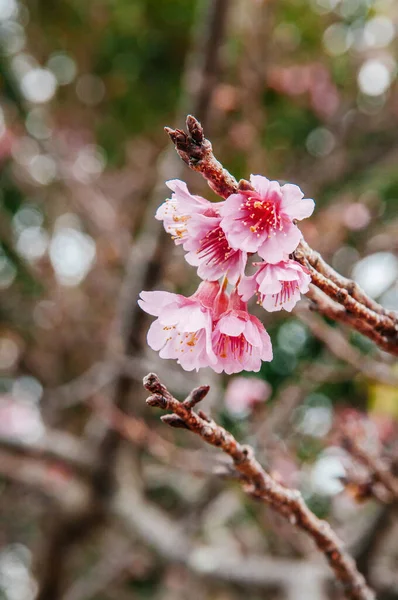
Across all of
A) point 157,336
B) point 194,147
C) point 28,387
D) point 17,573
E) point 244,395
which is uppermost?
point 28,387

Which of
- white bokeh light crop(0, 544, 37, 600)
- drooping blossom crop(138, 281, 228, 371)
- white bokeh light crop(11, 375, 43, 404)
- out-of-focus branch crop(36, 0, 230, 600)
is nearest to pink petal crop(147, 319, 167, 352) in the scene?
drooping blossom crop(138, 281, 228, 371)

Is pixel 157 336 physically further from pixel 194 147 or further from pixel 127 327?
pixel 127 327

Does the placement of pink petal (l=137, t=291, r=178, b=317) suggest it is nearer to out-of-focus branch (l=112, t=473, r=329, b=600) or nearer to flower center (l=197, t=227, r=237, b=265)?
flower center (l=197, t=227, r=237, b=265)

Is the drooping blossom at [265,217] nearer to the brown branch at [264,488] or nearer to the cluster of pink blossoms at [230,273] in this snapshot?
the cluster of pink blossoms at [230,273]

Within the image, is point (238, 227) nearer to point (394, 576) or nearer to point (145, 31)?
point (394, 576)

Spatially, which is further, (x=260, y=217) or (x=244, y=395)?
(x=244, y=395)

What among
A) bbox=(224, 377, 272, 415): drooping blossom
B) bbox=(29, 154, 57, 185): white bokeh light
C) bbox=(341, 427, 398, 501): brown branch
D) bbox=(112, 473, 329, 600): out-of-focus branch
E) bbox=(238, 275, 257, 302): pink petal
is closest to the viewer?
bbox=(238, 275, 257, 302): pink petal

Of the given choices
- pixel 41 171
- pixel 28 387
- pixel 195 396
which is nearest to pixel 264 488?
pixel 195 396

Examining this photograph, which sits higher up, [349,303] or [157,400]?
[349,303]
